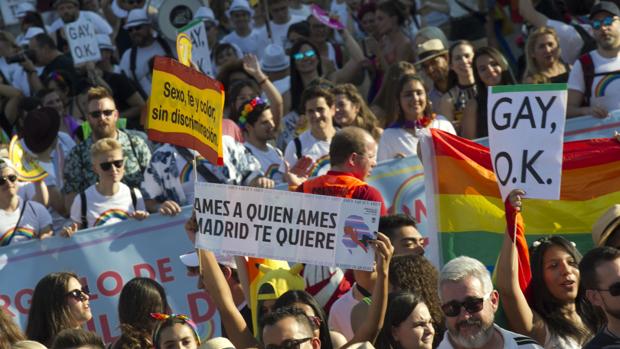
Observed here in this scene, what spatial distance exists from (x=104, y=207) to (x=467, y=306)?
4.16 m

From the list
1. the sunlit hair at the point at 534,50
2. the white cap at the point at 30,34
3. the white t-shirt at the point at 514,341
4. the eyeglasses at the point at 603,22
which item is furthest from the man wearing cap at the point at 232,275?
the white cap at the point at 30,34

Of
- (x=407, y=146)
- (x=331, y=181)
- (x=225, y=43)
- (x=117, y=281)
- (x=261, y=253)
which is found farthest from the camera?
(x=225, y=43)

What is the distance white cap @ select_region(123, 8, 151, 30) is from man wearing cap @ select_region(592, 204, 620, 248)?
790 cm

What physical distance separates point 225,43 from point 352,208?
7.03 meters

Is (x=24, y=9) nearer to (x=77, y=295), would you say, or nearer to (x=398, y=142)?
(x=398, y=142)

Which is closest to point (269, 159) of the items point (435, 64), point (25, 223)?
point (435, 64)

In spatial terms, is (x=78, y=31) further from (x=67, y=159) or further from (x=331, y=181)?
(x=331, y=181)

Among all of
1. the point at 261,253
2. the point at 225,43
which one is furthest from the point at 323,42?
the point at 261,253

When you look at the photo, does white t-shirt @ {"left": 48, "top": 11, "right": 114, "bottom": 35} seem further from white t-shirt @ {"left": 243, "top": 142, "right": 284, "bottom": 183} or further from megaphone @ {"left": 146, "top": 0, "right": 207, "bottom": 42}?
white t-shirt @ {"left": 243, "top": 142, "right": 284, "bottom": 183}

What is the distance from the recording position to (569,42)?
13.0 m

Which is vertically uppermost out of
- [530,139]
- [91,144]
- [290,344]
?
[530,139]

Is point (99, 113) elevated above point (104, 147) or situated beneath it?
elevated above

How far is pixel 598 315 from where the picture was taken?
744cm

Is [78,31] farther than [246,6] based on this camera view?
No
